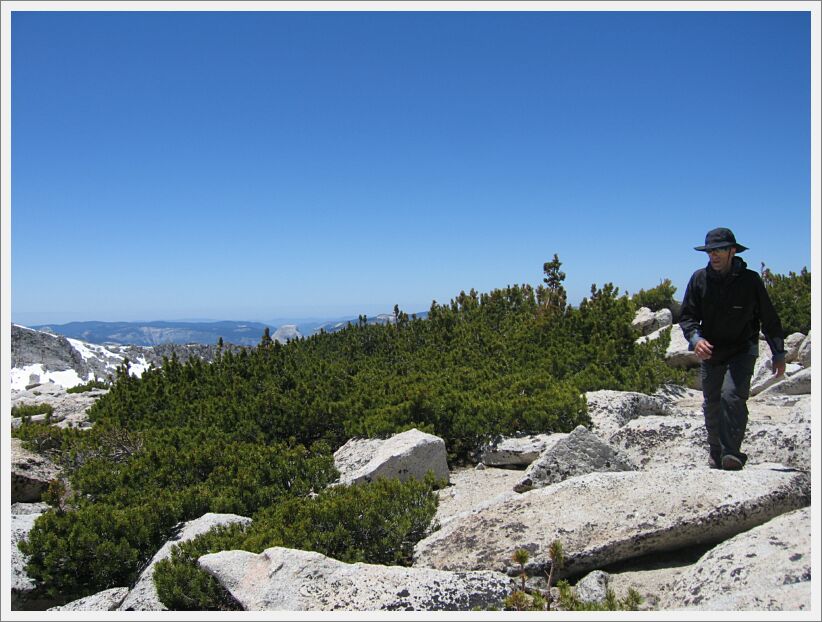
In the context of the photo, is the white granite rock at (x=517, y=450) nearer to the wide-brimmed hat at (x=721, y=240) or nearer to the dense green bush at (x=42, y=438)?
the wide-brimmed hat at (x=721, y=240)

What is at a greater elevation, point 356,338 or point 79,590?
point 356,338

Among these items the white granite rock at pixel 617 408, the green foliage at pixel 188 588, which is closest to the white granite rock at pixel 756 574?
the green foliage at pixel 188 588

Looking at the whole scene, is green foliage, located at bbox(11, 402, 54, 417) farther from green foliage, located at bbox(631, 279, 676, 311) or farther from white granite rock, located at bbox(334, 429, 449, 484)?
green foliage, located at bbox(631, 279, 676, 311)

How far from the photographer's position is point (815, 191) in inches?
164

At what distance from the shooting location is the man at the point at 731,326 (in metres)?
5.48

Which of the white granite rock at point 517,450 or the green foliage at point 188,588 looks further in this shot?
the white granite rock at point 517,450

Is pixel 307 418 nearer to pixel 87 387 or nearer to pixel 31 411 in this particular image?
pixel 31 411

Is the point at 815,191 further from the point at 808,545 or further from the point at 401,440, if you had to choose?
the point at 401,440

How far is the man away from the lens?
5.48m

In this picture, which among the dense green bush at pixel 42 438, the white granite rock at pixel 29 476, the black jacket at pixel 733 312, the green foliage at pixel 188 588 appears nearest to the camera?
the green foliage at pixel 188 588

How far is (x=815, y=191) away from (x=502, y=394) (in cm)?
627

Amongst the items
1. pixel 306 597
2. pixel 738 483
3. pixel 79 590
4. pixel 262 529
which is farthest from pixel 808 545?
pixel 79 590

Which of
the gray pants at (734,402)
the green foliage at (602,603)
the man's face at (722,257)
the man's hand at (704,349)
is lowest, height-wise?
the green foliage at (602,603)

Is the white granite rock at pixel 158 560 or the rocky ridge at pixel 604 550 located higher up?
the rocky ridge at pixel 604 550
